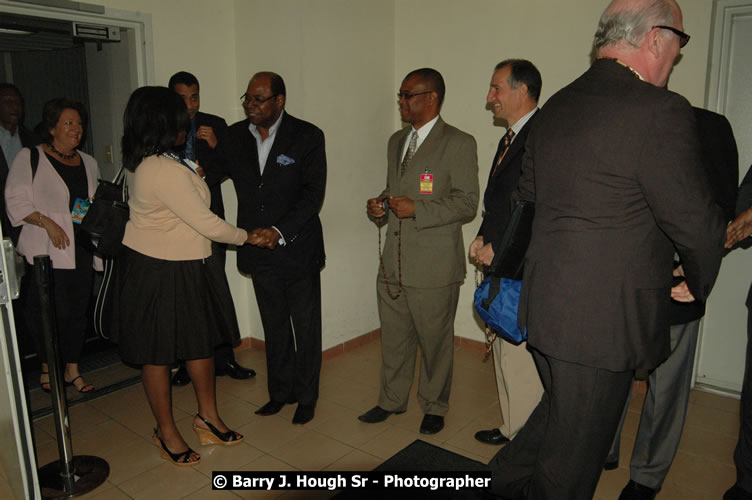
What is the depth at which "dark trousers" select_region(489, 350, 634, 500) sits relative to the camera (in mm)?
1697

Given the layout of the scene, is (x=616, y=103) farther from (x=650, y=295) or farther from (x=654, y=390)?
(x=654, y=390)

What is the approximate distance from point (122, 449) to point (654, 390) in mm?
2535

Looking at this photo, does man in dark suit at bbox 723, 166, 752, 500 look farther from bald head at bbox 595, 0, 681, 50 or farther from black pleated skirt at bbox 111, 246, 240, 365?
black pleated skirt at bbox 111, 246, 240, 365

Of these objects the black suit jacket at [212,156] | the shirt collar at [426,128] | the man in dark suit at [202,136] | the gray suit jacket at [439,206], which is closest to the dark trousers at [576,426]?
the gray suit jacket at [439,206]

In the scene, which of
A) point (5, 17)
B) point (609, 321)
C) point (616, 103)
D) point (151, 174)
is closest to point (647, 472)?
Result: point (609, 321)

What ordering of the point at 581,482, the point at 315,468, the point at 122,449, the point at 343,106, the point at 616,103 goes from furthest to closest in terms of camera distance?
the point at 343,106 → the point at 122,449 → the point at 315,468 → the point at 581,482 → the point at 616,103

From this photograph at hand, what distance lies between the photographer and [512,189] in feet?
8.17

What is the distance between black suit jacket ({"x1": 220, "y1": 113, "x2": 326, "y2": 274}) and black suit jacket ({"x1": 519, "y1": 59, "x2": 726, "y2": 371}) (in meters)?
1.56

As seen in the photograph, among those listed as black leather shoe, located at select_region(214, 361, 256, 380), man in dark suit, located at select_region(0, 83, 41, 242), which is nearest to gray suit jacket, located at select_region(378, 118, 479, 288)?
black leather shoe, located at select_region(214, 361, 256, 380)

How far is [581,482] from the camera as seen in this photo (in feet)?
5.87

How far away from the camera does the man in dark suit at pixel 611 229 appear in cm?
147

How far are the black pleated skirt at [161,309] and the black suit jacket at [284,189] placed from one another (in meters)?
0.51

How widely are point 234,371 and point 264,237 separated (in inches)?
51.0

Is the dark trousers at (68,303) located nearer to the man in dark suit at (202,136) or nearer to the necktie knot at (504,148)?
the man in dark suit at (202,136)
